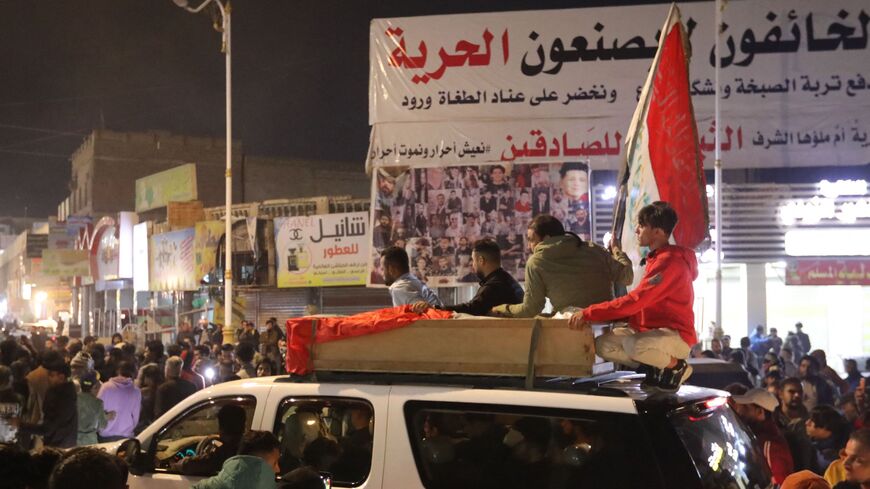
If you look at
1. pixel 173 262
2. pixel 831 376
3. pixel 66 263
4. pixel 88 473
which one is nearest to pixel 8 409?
pixel 88 473

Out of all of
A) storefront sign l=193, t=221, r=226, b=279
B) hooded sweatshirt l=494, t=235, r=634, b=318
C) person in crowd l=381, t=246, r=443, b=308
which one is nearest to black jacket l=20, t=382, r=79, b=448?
person in crowd l=381, t=246, r=443, b=308

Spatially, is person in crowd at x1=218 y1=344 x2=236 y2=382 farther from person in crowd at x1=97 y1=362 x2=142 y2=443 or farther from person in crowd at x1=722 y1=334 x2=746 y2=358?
person in crowd at x1=722 y1=334 x2=746 y2=358

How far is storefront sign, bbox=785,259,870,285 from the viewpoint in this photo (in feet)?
60.1

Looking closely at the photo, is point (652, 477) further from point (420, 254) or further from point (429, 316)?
point (420, 254)

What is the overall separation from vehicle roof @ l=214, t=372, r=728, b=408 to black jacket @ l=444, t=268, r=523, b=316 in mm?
814

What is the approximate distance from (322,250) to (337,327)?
56.1ft

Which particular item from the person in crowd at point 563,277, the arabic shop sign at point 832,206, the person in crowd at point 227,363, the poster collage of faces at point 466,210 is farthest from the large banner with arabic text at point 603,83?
the person in crowd at point 563,277

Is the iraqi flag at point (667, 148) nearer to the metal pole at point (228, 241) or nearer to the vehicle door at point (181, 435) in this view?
the vehicle door at point (181, 435)

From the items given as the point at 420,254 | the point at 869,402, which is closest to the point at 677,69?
the point at 869,402

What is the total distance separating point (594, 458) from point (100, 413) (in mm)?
5895

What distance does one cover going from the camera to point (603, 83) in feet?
63.5

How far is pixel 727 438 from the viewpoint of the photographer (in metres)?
3.97

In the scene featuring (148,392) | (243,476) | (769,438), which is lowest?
(148,392)

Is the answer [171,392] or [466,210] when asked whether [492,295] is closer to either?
[171,392]
